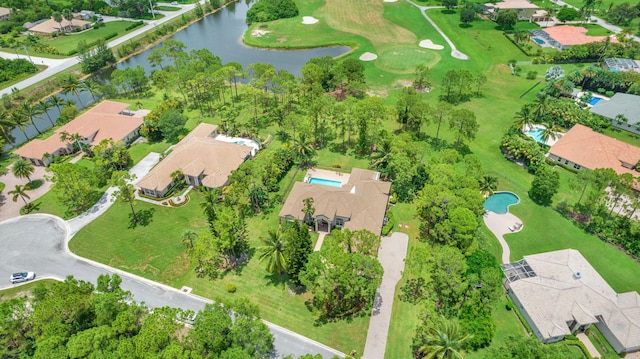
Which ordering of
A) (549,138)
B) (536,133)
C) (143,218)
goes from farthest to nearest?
(536,133), (549,138), (143,218)

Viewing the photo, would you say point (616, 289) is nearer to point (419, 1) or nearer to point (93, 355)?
point (93, 355)

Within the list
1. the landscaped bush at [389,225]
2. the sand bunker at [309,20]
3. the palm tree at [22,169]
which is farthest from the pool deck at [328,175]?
the sand bunker at [309,20]

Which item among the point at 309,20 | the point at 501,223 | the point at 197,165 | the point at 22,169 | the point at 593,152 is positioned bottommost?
the point at 501,223

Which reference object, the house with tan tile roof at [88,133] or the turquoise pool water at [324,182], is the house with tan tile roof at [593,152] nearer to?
the turquoise pool water at [324,182]

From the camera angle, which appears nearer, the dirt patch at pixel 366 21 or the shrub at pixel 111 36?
the dirt patch at pixel 366 21

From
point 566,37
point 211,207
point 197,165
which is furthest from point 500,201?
point 566,37

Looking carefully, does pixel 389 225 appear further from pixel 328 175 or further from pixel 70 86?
pixel 70 86

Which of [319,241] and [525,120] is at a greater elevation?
[525,120]
